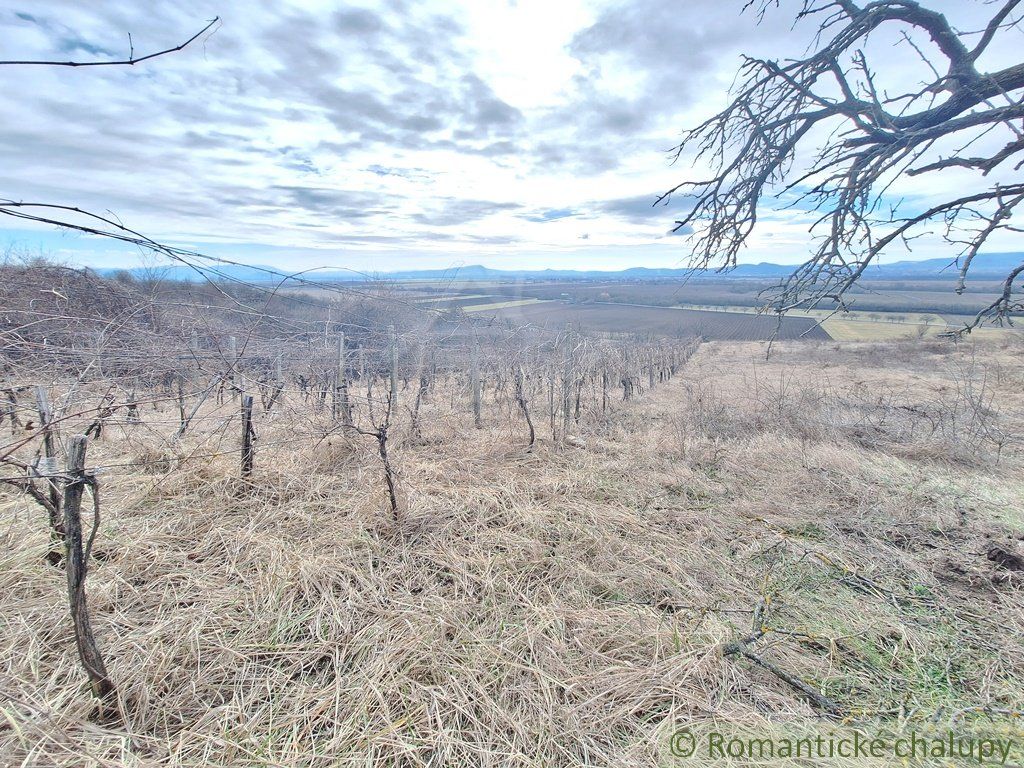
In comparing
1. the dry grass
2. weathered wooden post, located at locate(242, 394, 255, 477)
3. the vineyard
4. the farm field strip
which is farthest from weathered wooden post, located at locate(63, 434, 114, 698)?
the farm field strip

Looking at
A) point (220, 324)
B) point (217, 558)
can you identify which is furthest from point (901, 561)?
point (220, 324)

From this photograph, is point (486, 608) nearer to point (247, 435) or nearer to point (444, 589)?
point (444, 589)

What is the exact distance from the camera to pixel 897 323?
3853cm

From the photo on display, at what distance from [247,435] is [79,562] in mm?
2197

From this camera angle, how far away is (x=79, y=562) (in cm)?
143

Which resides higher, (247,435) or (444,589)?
(247,435)

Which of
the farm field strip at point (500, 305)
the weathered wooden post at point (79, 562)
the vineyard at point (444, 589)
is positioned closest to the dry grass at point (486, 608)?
the vineyard at point (444, 589)

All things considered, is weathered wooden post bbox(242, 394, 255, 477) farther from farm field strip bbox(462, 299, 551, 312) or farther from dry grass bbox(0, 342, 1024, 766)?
farm field strip bbox(462, 299, 551, 312)

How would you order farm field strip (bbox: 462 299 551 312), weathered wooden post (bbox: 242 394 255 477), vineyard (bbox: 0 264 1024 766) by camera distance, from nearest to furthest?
vineyard (bbox: 0 264 1024 766) → weathered wooden post (bbox: 242 394 255 477) → farm field strip (bbox: 462 299 551 312)

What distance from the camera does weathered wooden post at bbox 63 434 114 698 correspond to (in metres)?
1.35

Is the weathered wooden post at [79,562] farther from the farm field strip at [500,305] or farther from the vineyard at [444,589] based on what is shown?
the farm field strip at [500,305]

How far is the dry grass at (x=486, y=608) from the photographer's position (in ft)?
5.47

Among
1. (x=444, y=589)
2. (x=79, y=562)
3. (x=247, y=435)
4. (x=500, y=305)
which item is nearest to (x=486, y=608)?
(x=444, y=589)

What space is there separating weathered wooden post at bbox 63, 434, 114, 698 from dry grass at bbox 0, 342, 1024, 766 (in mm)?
131
